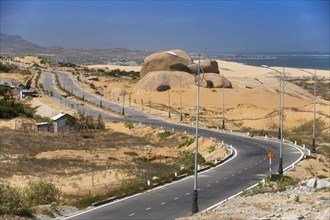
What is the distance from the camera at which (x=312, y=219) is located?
1631cm

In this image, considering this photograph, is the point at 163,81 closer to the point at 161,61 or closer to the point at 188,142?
the point at 161,61

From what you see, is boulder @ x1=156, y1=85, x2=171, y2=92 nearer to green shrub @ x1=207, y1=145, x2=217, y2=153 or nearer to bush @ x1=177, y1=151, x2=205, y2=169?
green shrub @ x1=207, y1=145, x2=217, y2=153

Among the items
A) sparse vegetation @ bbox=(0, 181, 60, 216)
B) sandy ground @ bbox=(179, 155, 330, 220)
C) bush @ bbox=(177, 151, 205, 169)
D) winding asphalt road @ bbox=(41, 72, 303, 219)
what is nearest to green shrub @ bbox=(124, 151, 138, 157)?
bush @ bbox=(177, 151, 205, 169)

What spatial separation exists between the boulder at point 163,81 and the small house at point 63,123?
4121cm

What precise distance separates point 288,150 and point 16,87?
8032 centimetres

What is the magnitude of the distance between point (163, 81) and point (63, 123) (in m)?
43.8

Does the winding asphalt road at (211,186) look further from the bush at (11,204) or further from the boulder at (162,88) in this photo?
the boulder at (162,88)

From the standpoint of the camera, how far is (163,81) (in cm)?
10744

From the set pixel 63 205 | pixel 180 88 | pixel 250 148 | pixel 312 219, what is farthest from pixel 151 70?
pixel 312 219

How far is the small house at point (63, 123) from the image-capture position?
6525 cm

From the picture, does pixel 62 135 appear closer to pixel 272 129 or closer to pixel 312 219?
pixel 272 129

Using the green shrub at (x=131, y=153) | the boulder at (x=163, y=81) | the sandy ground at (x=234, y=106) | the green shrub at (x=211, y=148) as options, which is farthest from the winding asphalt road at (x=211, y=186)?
the boulder at (x=163, y=81)

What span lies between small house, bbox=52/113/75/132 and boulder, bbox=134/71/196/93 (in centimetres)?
4121

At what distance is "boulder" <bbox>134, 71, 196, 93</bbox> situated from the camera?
106438mm
